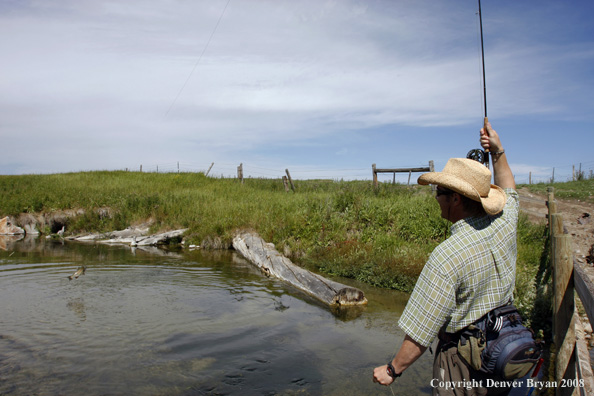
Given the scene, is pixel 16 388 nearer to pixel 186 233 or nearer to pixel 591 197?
pixel 186 233

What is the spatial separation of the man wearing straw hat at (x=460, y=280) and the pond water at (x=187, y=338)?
106 inches

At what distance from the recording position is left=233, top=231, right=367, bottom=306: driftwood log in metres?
8.59

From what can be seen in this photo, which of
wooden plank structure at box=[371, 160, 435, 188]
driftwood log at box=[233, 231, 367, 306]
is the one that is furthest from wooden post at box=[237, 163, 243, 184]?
driftwood log at box=[233, 231, 367, 306]

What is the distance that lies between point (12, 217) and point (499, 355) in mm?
26092

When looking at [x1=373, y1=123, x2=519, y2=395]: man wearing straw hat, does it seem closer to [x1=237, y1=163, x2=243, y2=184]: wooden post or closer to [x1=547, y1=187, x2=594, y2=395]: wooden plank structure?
[x1=547, y1=187, x2=594, y2=395]: wooden plank structure

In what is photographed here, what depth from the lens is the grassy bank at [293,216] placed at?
435 inches

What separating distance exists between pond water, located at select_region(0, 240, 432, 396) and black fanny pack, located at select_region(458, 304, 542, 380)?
2819mm

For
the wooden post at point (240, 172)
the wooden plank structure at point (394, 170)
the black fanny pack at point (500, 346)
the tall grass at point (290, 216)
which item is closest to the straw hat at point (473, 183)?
the black fanny pack at point (500, 346)

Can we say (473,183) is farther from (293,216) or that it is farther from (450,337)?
(293,216)

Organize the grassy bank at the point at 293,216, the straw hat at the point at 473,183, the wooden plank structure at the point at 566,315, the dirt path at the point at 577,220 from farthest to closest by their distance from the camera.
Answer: the dirt path at the point at 577,220, the grassy bank at the point at 293,216, the wooden plank structure at the point at 566,315, the straw hat at the point at 473,183

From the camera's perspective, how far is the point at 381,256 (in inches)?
444

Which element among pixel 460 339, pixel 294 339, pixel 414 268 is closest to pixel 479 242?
pixel 460 339

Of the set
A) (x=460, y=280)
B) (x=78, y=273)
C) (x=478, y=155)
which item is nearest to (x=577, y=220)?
(x=478, y=155)

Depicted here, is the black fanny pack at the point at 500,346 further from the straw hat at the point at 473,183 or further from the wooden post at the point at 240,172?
the wooden post at the point at 240,172
